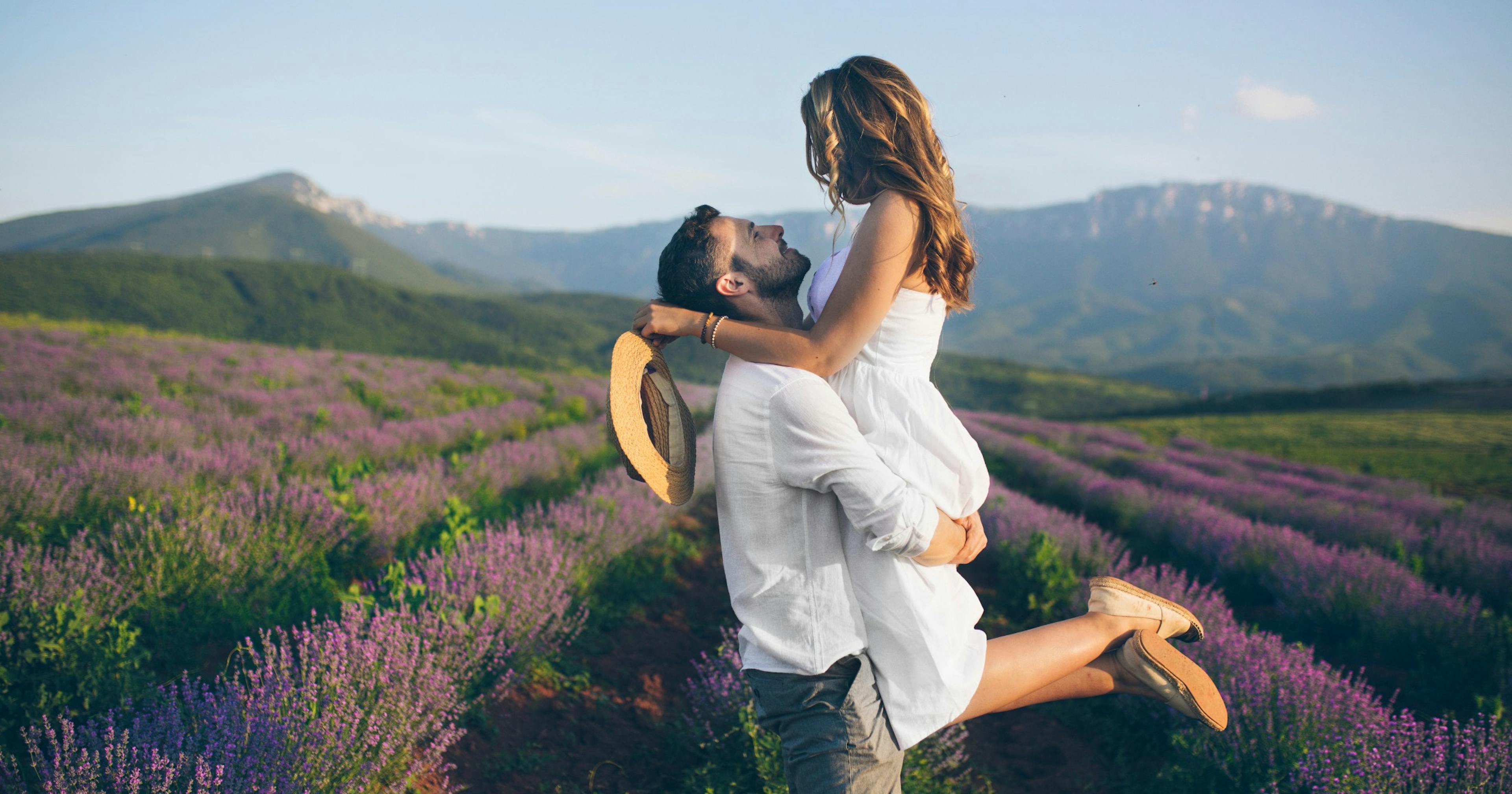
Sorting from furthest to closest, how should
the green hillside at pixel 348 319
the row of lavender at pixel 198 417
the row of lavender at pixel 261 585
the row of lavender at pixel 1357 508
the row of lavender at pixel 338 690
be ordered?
1. the green hillside at pixel 348 319
2. the row of lavender at pixel 1357 508
3. the row of lavender at pixel 198 417
4. the row of lavender at pixel 261 585
5. the row of lavender at pixel 338 690

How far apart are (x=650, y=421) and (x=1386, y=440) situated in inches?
1032

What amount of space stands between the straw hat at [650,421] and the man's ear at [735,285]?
262 millimetres

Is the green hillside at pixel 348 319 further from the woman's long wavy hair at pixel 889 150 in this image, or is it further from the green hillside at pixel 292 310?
the woman's long wavy hair at pixel 889 150

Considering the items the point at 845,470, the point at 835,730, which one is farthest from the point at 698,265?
the point at 835,730

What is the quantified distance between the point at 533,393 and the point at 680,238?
507 inches

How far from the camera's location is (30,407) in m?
6.57

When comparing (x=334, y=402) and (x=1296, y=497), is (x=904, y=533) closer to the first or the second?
(x=1296, y=497)

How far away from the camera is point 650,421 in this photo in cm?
212

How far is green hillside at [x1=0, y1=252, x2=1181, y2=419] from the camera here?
5478 cm

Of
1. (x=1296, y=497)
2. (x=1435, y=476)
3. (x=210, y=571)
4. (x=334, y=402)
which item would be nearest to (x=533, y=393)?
(x=334, y=402)

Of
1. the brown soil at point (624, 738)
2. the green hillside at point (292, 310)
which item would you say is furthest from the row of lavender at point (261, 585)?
the green hillside at point (292, 310)

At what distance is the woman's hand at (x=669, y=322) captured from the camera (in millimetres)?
1932

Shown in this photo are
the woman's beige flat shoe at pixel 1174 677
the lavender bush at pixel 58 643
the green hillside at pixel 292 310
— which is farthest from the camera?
the green hillside at pixel 292 310

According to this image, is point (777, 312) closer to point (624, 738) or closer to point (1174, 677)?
point (1174, 677)
